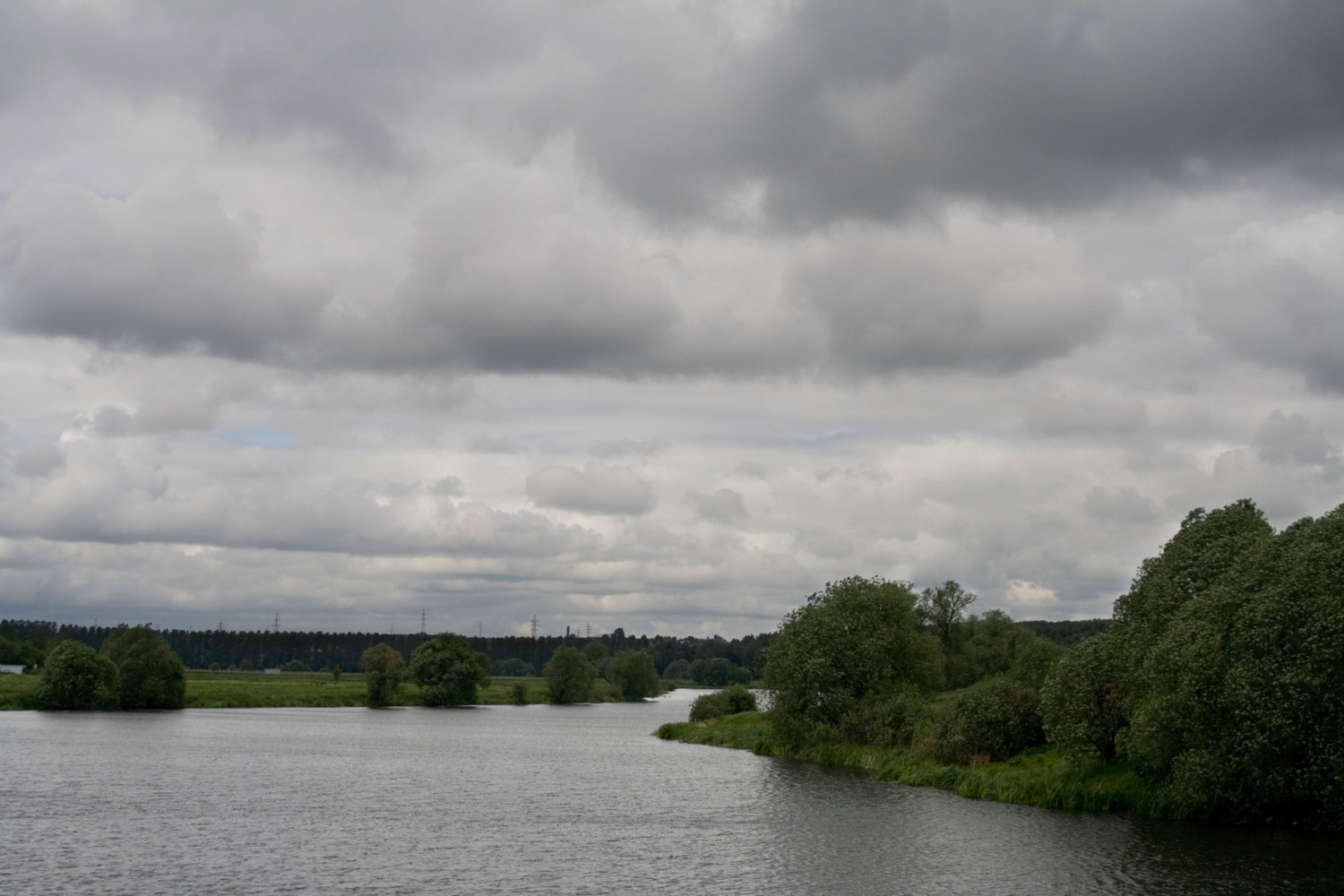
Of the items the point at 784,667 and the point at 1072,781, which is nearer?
the point at 1072,781

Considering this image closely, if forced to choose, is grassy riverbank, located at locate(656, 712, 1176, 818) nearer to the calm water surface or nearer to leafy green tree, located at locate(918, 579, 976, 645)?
the calm water surface

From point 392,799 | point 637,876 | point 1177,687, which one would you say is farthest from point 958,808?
point 392,799

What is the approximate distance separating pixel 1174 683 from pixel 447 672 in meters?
141

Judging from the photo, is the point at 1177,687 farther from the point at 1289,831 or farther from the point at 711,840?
the point at 711,840

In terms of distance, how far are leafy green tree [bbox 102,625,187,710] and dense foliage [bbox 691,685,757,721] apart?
224ft

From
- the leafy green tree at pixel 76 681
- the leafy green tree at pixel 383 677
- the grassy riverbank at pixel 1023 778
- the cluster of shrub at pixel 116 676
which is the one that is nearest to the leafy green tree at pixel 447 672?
the leafy green tree at pixel 383 677

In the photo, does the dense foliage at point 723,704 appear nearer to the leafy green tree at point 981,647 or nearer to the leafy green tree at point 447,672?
the leafy green tree at point 981,647

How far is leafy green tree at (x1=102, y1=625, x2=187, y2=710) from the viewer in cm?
14500

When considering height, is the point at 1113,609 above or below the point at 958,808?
above

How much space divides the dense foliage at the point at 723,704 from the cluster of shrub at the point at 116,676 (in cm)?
6924

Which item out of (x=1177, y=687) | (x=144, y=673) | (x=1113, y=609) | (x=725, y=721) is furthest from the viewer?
(x=144, y=673)

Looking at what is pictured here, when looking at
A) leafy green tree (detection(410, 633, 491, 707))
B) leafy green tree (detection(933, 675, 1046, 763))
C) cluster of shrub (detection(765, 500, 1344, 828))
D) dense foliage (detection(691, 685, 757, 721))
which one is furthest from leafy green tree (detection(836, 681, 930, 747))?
leafy green tree (detection(410, 633, 491, 707))

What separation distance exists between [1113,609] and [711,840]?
31279 mm

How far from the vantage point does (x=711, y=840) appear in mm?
51594
